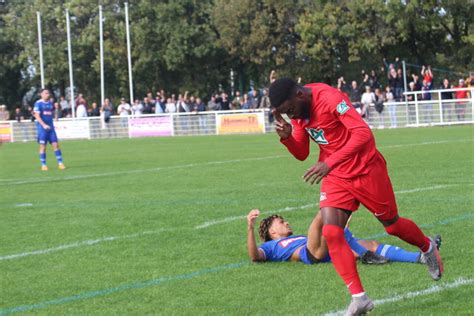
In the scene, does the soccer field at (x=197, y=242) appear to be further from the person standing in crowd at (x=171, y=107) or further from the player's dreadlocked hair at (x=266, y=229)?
the person standing in crowd at (x=171, y=107)

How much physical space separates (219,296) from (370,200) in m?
1.47

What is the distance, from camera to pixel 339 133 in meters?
6.70

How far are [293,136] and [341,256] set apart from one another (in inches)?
47.2

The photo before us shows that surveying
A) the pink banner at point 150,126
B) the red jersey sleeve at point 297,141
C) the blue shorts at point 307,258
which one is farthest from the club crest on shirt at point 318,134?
the pink banner at point 150,126

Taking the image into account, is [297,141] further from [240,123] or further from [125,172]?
[240,123]

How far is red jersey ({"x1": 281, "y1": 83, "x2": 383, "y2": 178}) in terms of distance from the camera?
6.42 meters

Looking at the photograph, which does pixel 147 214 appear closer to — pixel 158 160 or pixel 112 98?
pixel 158 160

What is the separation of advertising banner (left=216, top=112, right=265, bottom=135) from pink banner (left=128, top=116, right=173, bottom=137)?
2.69 meters

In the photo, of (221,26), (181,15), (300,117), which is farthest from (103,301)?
(181,15)

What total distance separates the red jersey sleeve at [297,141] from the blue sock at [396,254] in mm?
1435

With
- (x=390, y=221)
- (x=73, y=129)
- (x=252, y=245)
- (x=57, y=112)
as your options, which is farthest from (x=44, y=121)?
(x=57, y=112)

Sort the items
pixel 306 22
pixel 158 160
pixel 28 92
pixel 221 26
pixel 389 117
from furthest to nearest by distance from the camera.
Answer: pixel 28 92 → pixel 221 26 → pixel 306 22 → pixel 389 117 → pixel 158 160

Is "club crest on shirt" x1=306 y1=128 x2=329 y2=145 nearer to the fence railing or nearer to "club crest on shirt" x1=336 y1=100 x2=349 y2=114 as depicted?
"club crest on shirt" x1=336 y1=100 x2=349 y2=114

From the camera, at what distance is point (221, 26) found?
58062 millimetres
